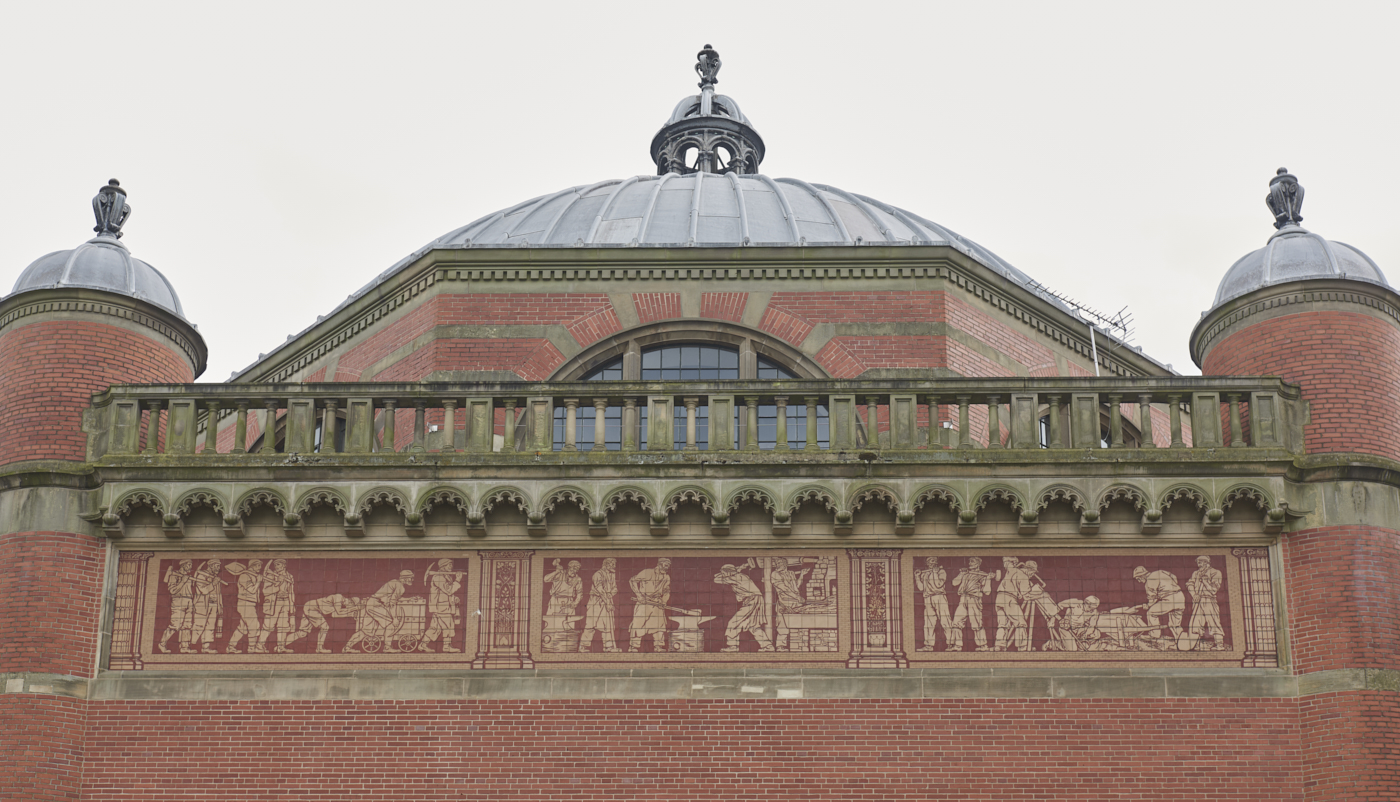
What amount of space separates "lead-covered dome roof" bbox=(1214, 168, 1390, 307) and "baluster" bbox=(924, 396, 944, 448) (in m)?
4.68

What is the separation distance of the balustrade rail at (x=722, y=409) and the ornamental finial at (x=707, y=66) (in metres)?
18.3

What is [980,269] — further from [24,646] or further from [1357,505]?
[24,646]

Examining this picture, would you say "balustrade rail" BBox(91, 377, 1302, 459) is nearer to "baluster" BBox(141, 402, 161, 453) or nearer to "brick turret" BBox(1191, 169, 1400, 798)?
"baluster" BBox(141, 402, 161, 453)

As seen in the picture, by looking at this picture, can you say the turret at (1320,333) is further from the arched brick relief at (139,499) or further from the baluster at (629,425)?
the arched brick relief at (139,499)

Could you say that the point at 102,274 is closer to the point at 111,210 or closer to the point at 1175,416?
the point at 111,210

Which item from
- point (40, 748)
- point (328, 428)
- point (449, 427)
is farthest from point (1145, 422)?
point (40, 748)

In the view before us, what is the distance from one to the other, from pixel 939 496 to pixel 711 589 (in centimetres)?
285

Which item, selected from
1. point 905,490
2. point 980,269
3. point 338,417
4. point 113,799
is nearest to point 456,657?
point 113,799

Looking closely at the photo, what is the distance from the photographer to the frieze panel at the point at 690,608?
20.0m

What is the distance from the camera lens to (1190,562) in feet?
66.6

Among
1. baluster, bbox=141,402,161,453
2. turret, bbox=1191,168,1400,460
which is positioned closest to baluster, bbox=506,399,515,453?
baluster, bbox=141,402,161,453

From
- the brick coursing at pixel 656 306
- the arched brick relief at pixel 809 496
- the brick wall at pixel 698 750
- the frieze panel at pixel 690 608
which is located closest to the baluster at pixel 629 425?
the frieze panel at pixel 690 608

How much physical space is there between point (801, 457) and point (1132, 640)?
430 centimetres

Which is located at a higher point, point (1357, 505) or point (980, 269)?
point (980, 269)
